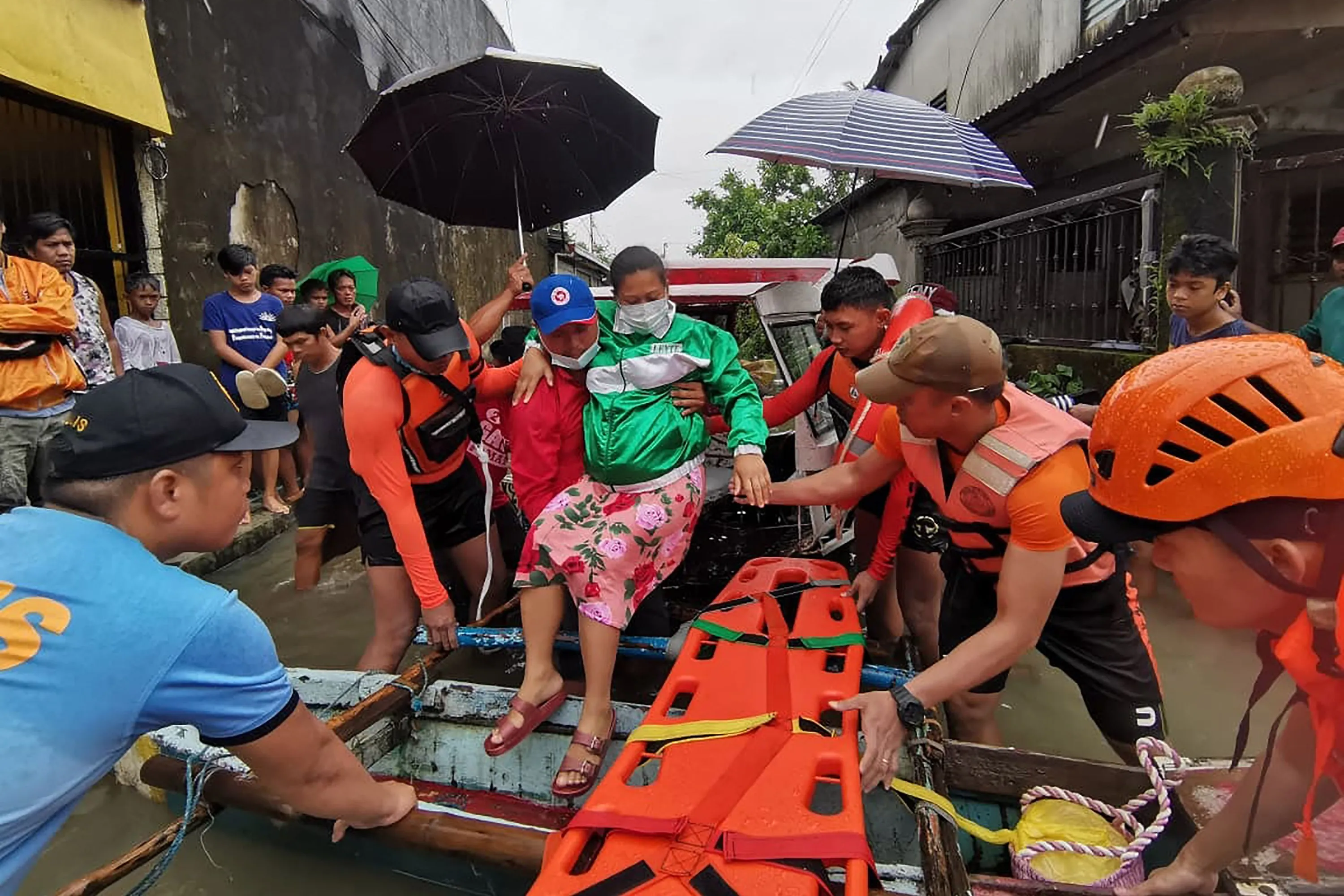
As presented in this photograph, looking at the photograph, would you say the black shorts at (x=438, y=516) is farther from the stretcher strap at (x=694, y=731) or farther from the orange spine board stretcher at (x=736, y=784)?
the stretcher strap at (x=694, y=731)

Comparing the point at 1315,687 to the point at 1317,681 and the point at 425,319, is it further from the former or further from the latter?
the point at 425,319

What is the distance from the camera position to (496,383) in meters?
3.62

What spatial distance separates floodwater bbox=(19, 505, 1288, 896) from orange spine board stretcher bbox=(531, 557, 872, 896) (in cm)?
101

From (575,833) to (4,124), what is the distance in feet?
20.8

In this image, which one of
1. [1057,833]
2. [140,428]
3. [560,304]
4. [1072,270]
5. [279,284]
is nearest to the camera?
[140,428]

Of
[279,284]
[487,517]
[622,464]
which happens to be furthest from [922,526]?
[279,284]

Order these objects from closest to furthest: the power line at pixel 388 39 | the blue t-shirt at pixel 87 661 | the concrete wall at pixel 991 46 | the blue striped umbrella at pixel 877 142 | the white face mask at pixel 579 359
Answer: the blue t-shirt at pixel 87 661 < the white face mask at pixel 579 359 < the blue striped umbrella at pixel 877 142 < the concrete wall at pixel 991 46 < the power line at pixel 388 39

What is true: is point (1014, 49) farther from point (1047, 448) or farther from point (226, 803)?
point (226, 803)

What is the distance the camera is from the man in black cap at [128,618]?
1.29 metres

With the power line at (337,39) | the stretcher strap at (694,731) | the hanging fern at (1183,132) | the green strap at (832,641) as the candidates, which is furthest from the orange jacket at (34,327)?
the hanging fern at (1183,132)

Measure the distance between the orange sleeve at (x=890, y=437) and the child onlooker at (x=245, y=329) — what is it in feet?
15.6

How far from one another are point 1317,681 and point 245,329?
6671 millimetres

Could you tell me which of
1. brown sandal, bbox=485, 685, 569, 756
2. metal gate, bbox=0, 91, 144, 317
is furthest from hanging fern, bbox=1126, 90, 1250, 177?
metal gate, bbox=0, 91, 144, 317

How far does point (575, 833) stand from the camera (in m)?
1.76
